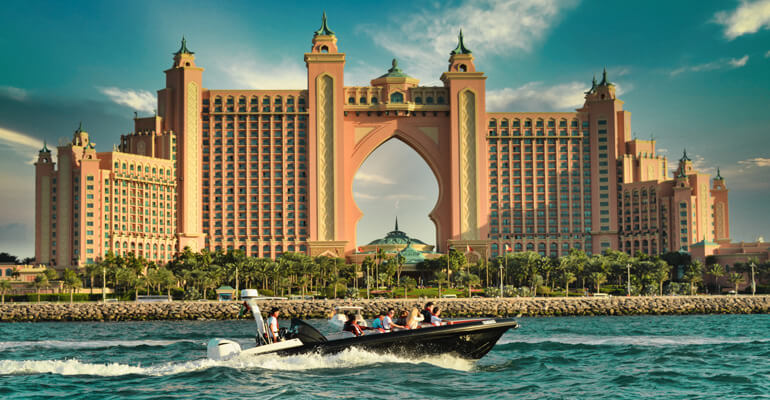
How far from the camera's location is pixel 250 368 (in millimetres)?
36906

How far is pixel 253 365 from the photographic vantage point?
1454 inches

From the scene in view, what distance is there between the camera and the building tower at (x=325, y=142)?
577ft

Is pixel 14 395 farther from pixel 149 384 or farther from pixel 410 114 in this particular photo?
pixel 410 114

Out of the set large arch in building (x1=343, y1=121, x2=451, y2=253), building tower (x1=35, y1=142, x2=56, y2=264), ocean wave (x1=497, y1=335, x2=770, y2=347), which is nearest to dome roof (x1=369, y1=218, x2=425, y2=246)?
large arch in building (x1=343, y1=121, x2=451, y2=253)

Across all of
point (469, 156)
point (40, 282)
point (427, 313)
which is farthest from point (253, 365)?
point (469, 156)

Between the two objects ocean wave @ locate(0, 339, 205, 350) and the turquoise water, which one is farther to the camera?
ocean wave @ locate(0, 339, 205, 350)

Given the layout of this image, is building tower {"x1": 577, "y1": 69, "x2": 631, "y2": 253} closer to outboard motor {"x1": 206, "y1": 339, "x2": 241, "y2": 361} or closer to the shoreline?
the shoreline

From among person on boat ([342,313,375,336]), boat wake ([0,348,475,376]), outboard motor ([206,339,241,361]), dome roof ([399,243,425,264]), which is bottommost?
boat wake ([0,348,475,376])

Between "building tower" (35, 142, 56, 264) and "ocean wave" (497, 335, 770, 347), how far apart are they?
131072 mm

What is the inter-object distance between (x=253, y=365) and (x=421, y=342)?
7.30 metres

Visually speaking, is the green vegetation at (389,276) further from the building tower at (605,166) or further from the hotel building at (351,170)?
the building tower at (605,166)

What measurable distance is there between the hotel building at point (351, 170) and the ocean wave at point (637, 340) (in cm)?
11912

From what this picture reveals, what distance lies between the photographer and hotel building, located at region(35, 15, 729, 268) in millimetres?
173750

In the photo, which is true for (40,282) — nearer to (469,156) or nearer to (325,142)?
(325,142)
